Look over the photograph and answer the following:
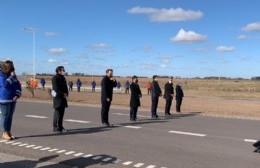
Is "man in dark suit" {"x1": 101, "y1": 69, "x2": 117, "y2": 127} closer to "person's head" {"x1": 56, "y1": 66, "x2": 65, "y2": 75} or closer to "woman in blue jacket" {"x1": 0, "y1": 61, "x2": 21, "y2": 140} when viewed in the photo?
"person's head" {"x1": 56, "y1": 66, "x2": 65, "y2": 75}

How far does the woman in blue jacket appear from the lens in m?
11.1

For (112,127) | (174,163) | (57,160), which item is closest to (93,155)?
(57,160)

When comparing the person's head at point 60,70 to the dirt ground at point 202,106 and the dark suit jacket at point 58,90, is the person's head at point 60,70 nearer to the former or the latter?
the dark suit jacket at point 58,90

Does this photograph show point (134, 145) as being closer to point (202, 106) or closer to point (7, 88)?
point (7, 88)

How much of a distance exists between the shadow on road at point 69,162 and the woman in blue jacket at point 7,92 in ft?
8.30

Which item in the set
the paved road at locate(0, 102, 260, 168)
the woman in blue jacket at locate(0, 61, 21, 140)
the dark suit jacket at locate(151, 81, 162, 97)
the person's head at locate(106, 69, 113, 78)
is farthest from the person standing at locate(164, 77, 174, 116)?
the woman in blue jacket at locate(0, 61, 21, 140)

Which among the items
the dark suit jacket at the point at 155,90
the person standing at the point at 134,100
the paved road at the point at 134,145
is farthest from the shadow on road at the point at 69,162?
the dark suit jacket at the point at 155,90

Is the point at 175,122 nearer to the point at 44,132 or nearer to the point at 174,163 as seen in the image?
the point at 44,132

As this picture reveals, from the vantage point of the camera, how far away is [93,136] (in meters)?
12.2

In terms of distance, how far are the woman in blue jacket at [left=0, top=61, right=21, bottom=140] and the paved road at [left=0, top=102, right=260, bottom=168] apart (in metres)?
0.51

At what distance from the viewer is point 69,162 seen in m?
8.73

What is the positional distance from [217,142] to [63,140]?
3888 mm

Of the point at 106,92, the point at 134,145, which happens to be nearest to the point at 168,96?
the point at 106,92

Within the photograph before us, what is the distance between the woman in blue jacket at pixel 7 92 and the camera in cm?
1105
